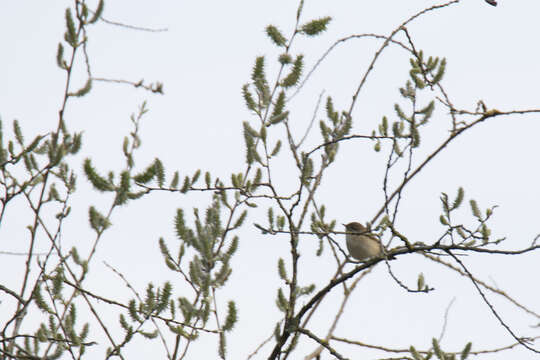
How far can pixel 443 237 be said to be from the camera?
370 cm

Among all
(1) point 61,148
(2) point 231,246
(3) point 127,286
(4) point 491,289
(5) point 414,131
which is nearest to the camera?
(1) point 61,148

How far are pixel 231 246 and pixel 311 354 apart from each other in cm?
106

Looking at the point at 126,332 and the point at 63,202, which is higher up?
the point at 63,202

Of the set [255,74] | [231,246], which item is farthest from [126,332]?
[255,74]

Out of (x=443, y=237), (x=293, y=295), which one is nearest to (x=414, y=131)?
(x=443, y=237)

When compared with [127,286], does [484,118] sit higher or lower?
higher

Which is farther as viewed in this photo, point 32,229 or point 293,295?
point 293,295

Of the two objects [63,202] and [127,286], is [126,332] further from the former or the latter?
[63,202]

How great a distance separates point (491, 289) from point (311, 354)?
1.07 metres

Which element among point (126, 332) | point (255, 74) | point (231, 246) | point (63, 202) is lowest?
point (126, 332)

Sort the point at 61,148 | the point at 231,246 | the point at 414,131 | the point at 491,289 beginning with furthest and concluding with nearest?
1. the point at 414,131
2. the point at 491,289
3. the point at 231,246
4. the point at 61,148

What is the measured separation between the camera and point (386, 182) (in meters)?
4.13

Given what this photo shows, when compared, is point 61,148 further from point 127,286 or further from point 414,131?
point 414,131

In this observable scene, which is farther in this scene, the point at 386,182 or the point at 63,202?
the point at 386,182
